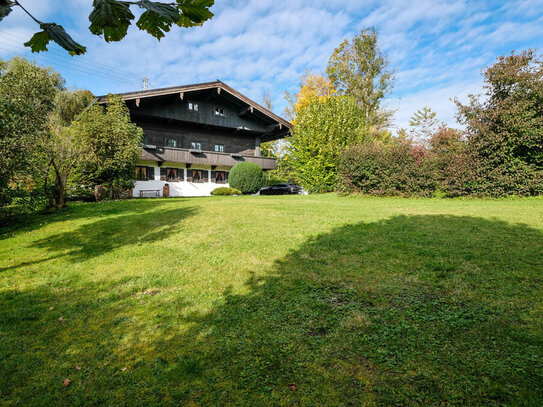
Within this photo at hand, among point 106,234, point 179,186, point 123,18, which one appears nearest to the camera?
point 123,18

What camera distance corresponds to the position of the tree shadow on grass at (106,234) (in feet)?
22.6

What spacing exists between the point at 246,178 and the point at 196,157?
547cm

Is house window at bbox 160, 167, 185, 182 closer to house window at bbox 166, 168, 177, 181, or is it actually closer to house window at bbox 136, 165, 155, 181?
house window at bbox 166, 168, 177, 181

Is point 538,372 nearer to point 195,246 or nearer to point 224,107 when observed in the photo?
point 195,246

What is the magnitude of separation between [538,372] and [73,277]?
680 centimetres

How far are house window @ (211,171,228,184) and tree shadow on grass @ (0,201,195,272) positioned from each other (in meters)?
17.9

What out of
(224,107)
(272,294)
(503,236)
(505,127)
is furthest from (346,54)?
(272,294)

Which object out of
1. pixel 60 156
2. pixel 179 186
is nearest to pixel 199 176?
pixel 179 186

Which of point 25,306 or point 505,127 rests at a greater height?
point 505,127

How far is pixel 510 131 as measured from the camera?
13172mm

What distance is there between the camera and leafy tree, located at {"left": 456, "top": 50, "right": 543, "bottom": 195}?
12.7 m

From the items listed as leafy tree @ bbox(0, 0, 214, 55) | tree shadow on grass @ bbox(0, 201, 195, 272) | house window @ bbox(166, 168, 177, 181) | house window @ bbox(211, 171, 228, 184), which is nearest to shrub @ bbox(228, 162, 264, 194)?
house window @ bbox(211, 171, 228, 184)

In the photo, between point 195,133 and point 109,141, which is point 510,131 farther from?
point 195,133

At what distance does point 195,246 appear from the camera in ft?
22.7
